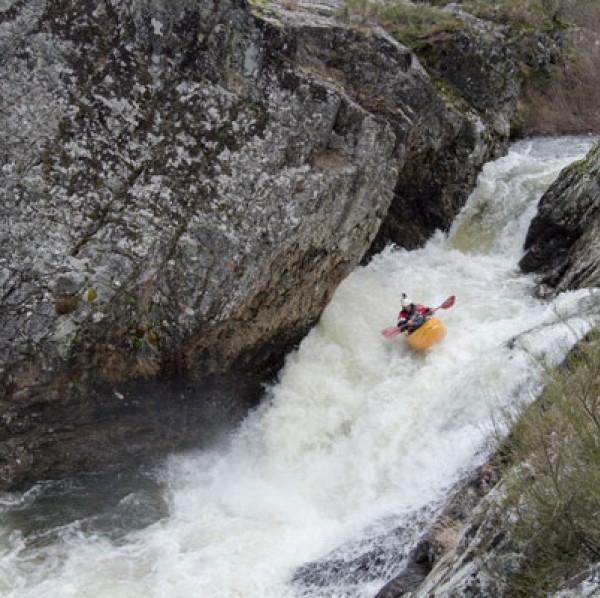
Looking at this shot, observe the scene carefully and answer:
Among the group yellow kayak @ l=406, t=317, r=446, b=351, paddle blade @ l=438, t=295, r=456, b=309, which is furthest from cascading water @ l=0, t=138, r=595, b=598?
paddle blade @ l=438, t=295, r=456, b=309

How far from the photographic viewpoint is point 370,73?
35.0 feet

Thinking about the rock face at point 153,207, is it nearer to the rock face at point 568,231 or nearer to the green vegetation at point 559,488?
the rock face at point 568,231

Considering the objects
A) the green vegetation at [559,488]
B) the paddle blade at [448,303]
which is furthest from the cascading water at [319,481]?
the green vegetation at [559,488]

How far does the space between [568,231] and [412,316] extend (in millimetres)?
4217

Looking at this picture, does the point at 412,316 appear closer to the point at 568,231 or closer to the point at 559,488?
the point at 568,231

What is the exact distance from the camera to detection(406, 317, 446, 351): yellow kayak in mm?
9984

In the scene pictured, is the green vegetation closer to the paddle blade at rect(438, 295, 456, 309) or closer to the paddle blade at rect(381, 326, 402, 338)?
the paddle blade at rect(381, 326, 402, 338)

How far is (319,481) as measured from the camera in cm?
845

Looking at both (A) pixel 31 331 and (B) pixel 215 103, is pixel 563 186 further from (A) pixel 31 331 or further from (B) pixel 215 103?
(A) pixel 31 331

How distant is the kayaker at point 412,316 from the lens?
402 inches

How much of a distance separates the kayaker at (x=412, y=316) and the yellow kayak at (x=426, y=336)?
100 millimetres

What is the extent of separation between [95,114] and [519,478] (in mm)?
6712

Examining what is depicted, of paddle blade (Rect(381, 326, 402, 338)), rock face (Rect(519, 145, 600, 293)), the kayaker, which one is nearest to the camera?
the kayaker

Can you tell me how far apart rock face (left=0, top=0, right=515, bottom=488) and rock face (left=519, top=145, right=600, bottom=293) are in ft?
13.1
